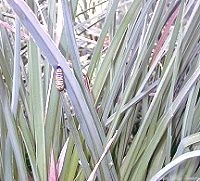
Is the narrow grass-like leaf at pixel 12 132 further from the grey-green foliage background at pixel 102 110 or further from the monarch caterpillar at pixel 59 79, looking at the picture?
the monarch caterpillar at pixel 59 79

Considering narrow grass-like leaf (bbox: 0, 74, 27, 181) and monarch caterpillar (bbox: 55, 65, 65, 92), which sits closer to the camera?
monarch caterpillar (bbox: 55, 65, 65, 92)

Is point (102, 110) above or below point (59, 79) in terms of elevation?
below

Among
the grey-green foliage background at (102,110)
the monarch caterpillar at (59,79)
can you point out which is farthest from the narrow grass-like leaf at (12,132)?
the monarch caterpillar at (59,79)

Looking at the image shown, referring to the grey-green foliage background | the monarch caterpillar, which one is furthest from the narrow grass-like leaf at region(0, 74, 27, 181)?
the monarch caterpillar

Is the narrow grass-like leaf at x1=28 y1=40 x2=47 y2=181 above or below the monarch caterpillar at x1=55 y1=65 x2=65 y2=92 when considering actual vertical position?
below

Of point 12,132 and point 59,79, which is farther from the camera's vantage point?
point 12,132

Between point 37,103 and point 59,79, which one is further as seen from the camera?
point 37,103

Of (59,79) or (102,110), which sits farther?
(102,110)

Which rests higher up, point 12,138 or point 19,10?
point 19,10

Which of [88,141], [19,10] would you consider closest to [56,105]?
[88,141]

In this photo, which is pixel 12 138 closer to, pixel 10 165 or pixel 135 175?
pixel 10 165

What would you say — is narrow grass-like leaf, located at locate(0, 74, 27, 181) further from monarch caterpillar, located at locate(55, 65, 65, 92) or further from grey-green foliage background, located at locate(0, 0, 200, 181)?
monarch caterpillar, located at locate(55, 65, 65, 92)
